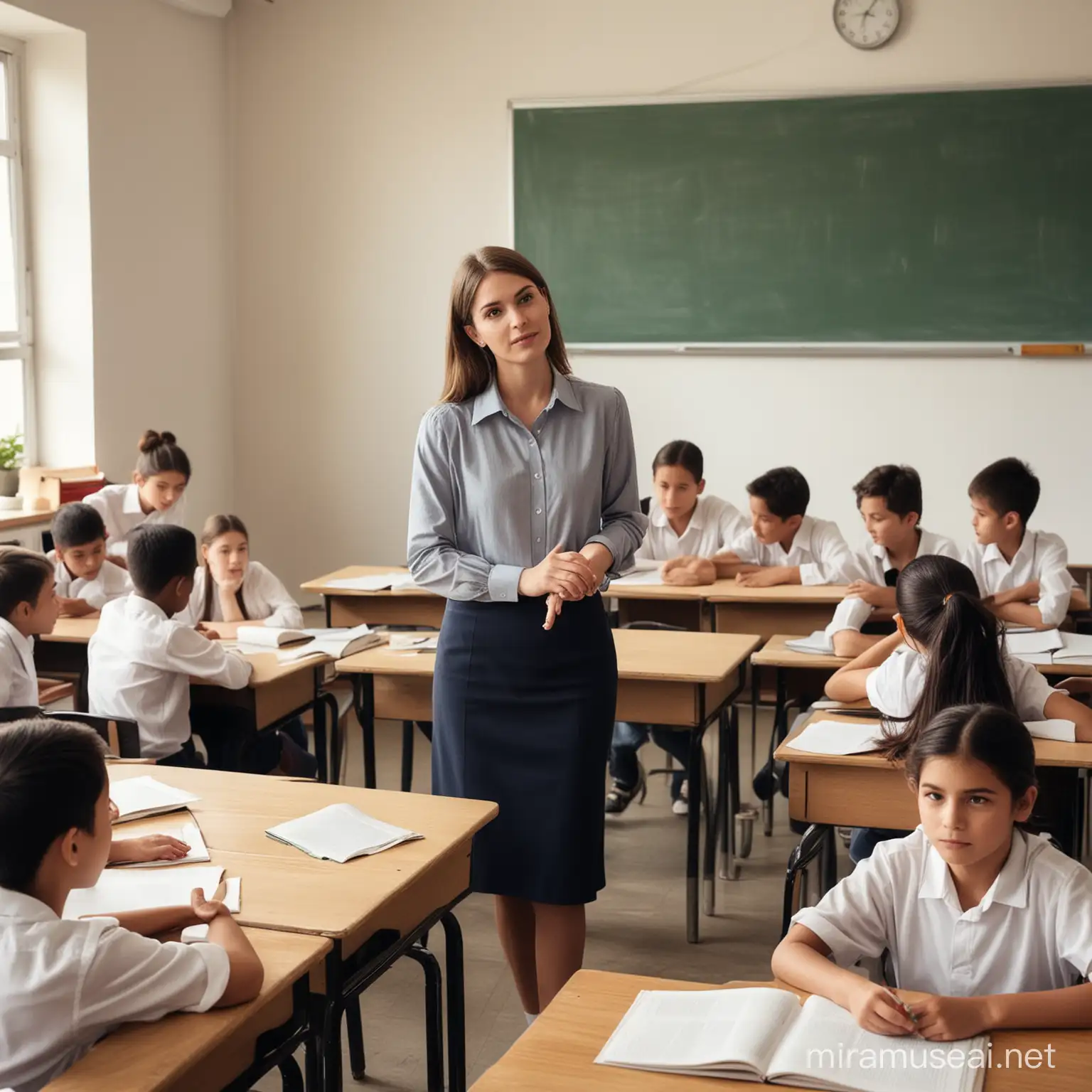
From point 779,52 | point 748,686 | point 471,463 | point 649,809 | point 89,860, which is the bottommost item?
point 649,809

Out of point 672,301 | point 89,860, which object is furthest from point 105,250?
point 89,860

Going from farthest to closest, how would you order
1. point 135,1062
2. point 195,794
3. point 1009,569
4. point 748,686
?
point 748,686
point 1009,569
point 195,794
point 135,1062

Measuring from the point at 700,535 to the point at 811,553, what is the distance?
48 centimetres

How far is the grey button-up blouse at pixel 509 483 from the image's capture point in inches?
91.1

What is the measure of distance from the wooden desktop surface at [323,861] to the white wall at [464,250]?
411cm

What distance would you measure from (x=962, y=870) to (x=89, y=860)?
3.67 feet

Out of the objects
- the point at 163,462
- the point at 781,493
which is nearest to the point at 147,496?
the point at 163,462

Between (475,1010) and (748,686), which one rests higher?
(748,686)

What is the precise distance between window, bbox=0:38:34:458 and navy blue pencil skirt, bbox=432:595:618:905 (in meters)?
3.94

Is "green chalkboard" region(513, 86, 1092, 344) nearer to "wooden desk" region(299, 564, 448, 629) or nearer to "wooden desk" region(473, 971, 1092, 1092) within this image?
"wooden desk" region(299, 564, 448, 629)

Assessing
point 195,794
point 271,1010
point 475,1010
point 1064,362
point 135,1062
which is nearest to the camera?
point 135,1062

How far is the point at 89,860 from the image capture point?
154cm

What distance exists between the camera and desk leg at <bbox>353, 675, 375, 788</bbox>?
11.8 ft

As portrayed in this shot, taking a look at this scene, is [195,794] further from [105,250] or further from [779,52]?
[779,52]
